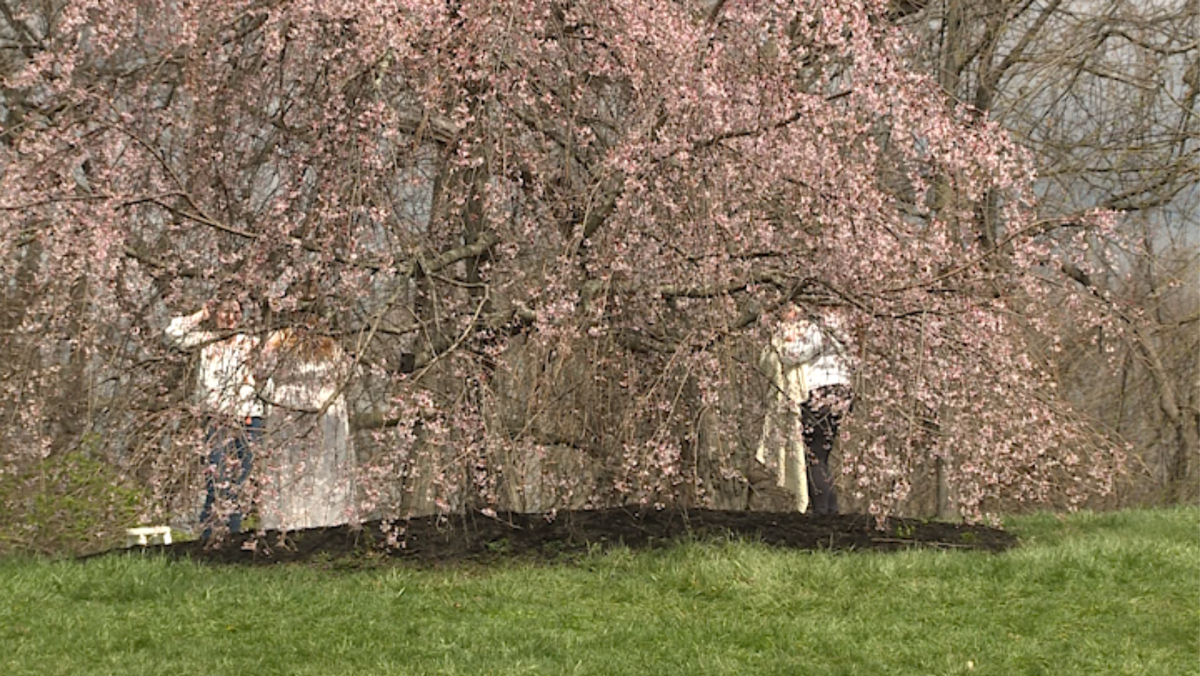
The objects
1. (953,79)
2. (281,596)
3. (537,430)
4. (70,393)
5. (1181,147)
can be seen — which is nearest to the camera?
(281,596)

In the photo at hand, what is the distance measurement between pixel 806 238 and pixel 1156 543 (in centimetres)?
283

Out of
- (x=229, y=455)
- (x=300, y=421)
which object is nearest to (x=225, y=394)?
(x=229, y=455)

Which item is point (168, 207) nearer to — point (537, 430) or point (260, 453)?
point (260, 453)

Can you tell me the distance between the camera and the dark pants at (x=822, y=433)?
7579mm

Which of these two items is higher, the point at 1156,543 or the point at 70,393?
the point at 70,393

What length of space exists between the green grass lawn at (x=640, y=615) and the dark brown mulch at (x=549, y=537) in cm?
30

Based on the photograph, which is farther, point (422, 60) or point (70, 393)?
point (70, 393)

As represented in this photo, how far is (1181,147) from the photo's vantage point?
433 inches

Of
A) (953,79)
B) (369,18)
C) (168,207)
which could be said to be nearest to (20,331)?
(168,207)

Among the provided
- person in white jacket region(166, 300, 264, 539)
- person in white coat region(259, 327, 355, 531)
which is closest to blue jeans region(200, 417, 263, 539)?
person in white jacket region(166, 300, 264, 539)

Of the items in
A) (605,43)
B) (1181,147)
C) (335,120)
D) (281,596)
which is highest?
(1181,147)

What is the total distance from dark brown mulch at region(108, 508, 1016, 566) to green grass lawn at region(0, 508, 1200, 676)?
30cm

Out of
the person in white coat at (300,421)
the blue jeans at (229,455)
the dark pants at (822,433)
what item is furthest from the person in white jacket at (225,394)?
the dark pants at (822,433)

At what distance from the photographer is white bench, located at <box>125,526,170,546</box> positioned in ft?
26.3
